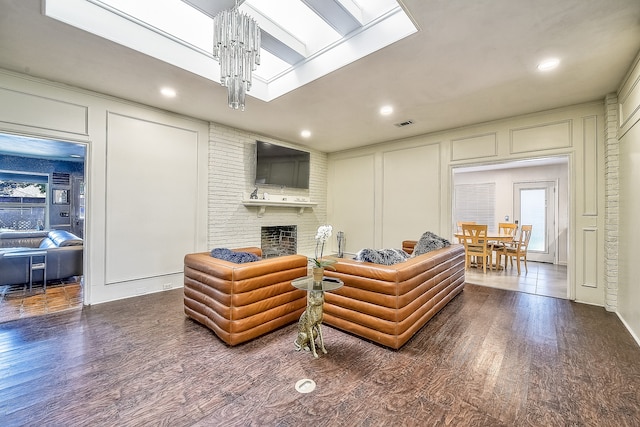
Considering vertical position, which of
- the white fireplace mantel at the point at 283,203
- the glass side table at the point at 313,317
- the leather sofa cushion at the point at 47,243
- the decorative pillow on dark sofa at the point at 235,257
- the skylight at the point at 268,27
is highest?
the skylight at the point at 268,27

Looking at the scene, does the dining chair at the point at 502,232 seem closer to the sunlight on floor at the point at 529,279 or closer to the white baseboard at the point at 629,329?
the sunlight on floor at the point at 529,279

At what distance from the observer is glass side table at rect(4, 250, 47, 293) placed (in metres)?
3.99

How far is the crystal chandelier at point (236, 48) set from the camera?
2125mm

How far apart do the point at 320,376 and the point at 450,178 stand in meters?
3.98

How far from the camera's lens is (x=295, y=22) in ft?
8.97

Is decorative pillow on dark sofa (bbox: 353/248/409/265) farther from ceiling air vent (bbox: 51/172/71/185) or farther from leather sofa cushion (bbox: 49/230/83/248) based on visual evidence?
ceiling air vent (bbox: 51/172/71/185)

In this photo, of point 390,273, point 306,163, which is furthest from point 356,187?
point 390,273

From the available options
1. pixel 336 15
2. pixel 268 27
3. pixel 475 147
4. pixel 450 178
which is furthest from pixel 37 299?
pixel 475 147

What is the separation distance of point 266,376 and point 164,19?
10.8ft

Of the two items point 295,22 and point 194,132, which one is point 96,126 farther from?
point 295,22

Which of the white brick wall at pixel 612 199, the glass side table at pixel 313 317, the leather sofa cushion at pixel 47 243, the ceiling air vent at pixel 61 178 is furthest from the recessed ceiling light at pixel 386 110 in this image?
the ceiling air vent at pixel 61 178

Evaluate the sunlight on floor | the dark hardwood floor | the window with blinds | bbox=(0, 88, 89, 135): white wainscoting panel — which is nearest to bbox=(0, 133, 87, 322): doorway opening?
bbox=(0, 88, 89, 135): white wainscoting panel

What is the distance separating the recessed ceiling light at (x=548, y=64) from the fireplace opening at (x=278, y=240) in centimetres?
459

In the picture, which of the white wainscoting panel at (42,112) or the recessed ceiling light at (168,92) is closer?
the white wainscoting panel at (42,112)
